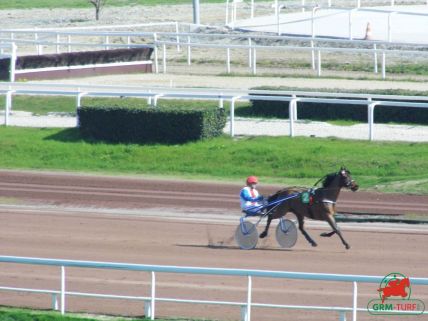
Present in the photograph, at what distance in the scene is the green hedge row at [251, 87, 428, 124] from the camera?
22641 mm

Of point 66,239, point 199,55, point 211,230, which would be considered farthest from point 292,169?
point 199,55

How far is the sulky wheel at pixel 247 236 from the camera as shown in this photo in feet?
48.6

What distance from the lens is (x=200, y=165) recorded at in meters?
21.1

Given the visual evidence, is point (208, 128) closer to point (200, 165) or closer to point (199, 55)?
point (200, 165)

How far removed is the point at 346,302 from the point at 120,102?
1303 cm

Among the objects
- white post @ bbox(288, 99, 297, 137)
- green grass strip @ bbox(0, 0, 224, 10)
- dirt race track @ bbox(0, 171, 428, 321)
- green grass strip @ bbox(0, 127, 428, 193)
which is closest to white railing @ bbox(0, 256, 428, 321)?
dirt race track @ bbox(0, 171, 428, 321)

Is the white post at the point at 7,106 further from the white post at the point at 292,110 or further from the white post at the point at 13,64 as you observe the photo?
the white post at the point at 292,110

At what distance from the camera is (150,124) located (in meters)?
22.2

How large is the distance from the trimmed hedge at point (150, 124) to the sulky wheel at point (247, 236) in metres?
7.14

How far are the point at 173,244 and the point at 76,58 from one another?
1479 centimetres

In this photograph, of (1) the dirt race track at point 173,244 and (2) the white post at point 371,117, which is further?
(2) the white post at point 371,117

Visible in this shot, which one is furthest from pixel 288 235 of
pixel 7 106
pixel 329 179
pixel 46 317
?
pixel 7 106

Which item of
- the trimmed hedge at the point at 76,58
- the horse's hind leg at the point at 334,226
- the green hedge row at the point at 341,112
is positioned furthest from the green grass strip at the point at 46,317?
the trimmed hedge at the point at 76,58

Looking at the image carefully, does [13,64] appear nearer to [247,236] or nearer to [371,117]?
[371,117]
